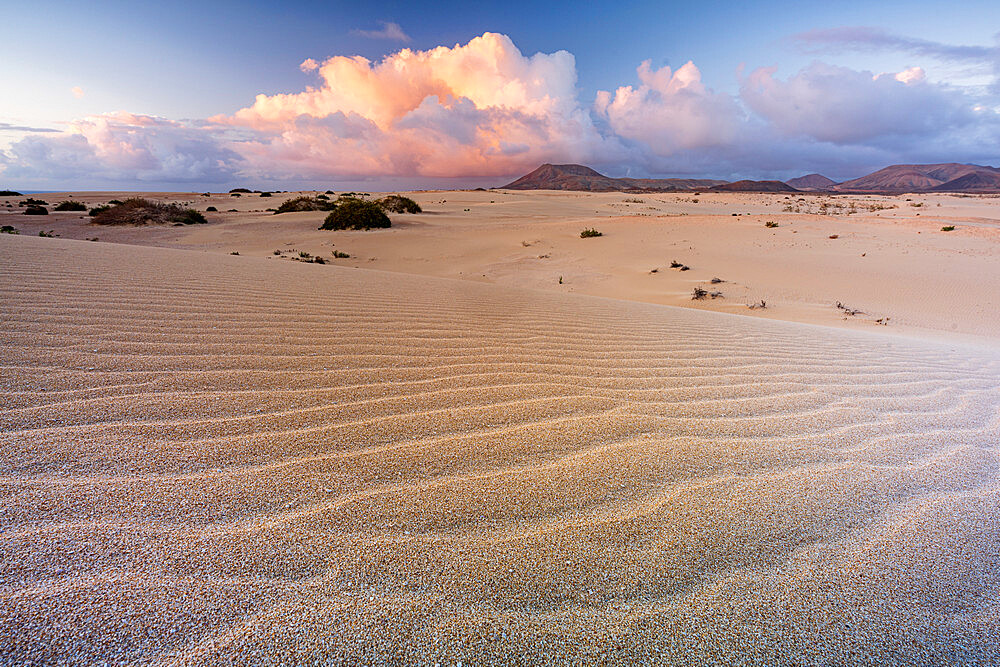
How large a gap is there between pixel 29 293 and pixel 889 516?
475cm

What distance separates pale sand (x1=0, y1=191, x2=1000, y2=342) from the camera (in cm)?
713

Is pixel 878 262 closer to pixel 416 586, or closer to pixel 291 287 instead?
pixel 291 287

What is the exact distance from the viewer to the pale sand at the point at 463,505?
103 centimetres

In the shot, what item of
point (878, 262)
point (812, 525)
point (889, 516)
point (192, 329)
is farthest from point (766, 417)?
point (878, 262)

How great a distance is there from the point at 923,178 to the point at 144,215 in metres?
116

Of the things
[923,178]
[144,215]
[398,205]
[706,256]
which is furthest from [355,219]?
[923,178]

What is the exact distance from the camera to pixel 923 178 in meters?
86.1

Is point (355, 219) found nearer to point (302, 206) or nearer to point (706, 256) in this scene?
point (302, 206)

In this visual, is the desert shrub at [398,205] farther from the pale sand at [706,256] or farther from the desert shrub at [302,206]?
the pale sand at [706,256]

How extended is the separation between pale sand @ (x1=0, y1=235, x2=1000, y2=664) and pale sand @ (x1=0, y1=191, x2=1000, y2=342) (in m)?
4.75

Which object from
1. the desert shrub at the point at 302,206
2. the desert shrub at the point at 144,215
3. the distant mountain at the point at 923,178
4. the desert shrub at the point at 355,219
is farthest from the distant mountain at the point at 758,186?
the desert shrub at the point at 144,215

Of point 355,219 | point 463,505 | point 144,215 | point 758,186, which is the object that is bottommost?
point 463,505

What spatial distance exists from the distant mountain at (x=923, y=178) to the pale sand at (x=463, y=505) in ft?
289

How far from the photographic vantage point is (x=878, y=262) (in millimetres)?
9570
